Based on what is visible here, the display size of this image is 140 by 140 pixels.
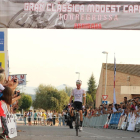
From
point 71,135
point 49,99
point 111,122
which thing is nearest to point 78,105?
point 71,135

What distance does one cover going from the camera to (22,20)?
50.4ft

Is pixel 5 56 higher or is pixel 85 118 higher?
pixel 5 56

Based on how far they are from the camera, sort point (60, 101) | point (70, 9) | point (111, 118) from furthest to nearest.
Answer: point (60, 101)
point (111, 118)
point (70, 9)

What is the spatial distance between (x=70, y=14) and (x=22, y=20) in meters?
1.73

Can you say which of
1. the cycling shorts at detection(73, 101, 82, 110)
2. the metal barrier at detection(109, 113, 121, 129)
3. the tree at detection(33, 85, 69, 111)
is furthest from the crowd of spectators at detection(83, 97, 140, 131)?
the tree at detection(33, 85, 69, 111)

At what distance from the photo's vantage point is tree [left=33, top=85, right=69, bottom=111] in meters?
108

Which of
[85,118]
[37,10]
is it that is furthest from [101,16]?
[85,118]

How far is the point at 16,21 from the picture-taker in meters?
15.4

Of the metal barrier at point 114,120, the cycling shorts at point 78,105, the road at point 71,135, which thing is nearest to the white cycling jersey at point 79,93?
the cycling shorts at point 78,105

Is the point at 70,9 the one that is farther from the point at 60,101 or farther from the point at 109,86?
the point at 60,101

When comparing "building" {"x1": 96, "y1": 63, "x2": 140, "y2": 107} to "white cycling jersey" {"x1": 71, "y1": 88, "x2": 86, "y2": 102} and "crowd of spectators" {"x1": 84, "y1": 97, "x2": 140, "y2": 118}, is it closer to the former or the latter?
"crowd of spectators" {"x1": 84, "y1": 97, "x2": 140, "y2": 118}

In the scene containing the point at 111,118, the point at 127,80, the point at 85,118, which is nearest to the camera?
the point at 111,118

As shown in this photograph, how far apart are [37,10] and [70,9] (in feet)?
3.83

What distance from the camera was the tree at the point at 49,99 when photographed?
4261 inches
